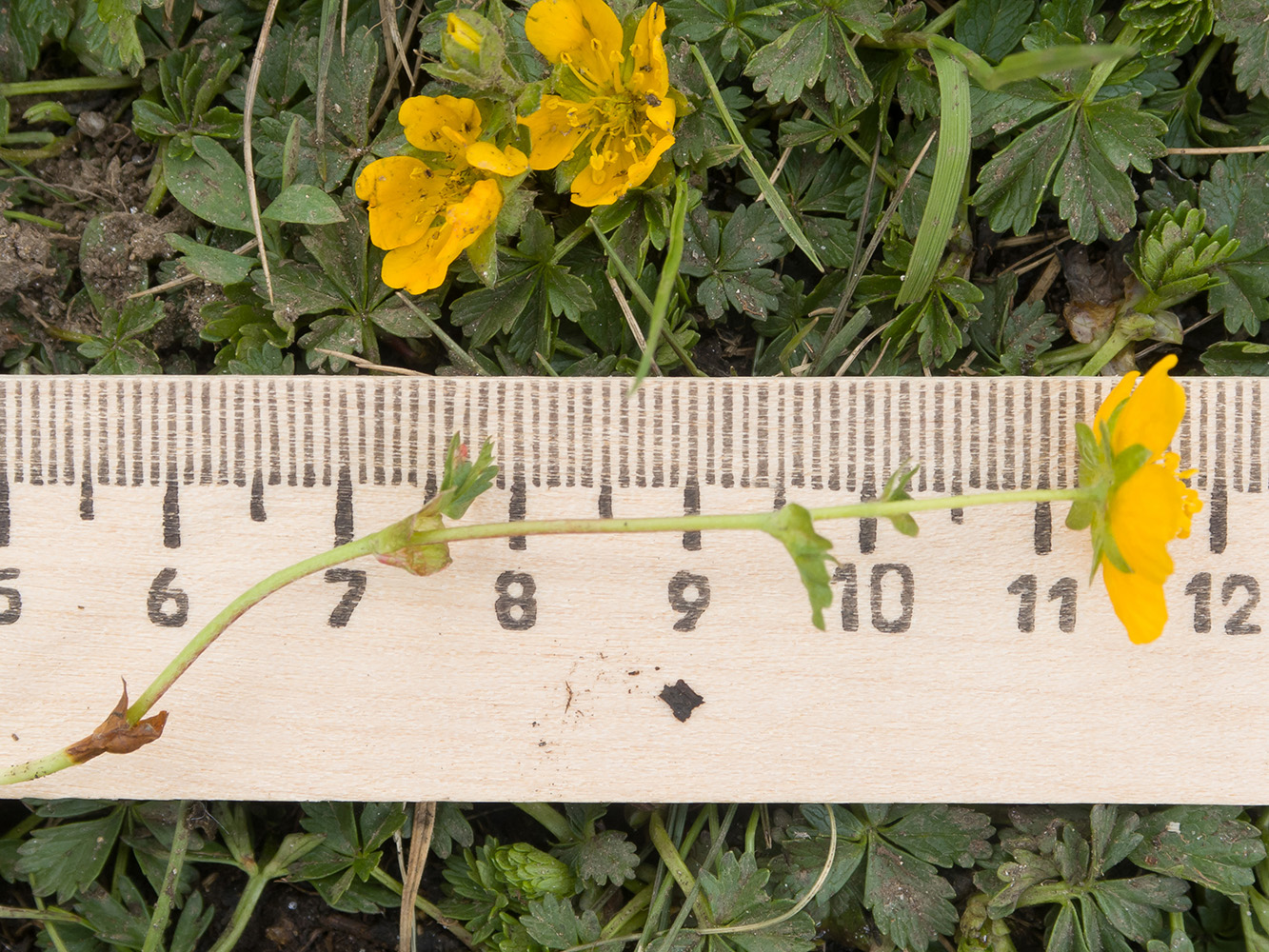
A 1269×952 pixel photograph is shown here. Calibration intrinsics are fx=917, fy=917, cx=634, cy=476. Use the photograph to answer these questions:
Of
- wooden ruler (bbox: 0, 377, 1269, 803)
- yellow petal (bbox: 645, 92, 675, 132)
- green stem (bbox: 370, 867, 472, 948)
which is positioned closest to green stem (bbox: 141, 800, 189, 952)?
wooden ruler (bbox: 0, 377, 1269, 803)

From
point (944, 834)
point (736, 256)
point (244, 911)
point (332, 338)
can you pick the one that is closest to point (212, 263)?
point (332, 338)

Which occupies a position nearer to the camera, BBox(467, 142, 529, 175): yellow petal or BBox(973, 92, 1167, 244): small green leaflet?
BBox(467, 142, 529, 175): yellow petal

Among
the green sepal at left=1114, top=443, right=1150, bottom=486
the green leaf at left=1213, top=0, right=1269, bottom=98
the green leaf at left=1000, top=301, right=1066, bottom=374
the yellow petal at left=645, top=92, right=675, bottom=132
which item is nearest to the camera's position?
the green sepal at left=1114, top=443, right=1150, bottom=486

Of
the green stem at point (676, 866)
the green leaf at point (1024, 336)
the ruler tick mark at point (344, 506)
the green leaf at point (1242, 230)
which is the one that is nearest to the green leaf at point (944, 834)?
the green stem at point (676, 866)

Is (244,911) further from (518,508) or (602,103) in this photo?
(602,103)

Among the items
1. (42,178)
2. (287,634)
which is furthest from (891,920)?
(42,178)

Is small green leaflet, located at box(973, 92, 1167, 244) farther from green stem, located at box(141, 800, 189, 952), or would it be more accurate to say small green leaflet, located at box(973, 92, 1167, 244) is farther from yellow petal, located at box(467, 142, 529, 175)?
green stem, located at box(141, 800, 189, 952)

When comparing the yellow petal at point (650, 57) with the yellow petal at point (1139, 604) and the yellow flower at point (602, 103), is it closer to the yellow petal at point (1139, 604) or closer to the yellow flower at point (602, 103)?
the yellow flower at point (602, 103)
